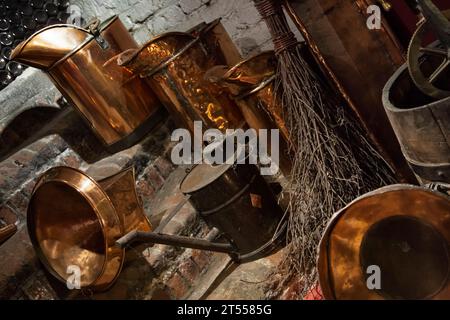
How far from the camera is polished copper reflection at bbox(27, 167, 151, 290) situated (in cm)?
323

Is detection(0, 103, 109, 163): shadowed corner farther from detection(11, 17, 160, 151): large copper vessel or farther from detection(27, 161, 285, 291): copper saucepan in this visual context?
detection(27, 161, 285, 291): copper saucepan

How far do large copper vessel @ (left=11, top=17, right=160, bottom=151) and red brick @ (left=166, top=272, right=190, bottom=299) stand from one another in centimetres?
149

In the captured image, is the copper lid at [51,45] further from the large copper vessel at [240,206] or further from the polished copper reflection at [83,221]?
the large copper vessel at [240,206]

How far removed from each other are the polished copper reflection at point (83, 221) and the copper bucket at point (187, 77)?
0.71 meters

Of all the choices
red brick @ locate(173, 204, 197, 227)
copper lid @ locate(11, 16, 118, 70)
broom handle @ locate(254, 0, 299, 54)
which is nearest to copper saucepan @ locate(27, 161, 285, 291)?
red brick @ locate(173, 204, 197, 227)

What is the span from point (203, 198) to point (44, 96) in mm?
2612

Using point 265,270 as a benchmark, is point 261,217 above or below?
above

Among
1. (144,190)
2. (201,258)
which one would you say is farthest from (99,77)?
(201,258)

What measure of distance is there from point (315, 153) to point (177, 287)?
1463mm

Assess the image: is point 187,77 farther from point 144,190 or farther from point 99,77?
point 144,190

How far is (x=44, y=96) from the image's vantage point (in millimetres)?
4883
